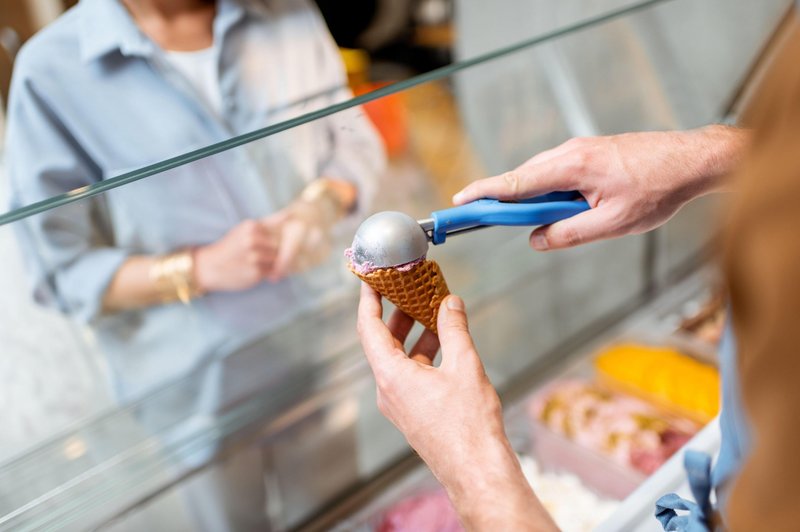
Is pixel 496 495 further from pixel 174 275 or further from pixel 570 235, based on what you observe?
pixel 174 275

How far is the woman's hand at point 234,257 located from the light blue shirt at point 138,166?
2 cm

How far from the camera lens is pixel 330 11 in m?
3.31

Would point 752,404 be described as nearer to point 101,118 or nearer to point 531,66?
point 101,118

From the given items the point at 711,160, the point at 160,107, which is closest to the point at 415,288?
the point at 711,160

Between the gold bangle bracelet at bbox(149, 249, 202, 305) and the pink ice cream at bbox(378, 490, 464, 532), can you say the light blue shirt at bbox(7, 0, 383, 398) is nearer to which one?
the gold bangle bracelet at bbox(149, 249, 202, 305)

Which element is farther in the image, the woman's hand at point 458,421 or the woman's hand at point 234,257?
the woman's hand at point 234,257

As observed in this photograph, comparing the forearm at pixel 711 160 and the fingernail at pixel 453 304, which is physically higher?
the forearm at pixel 711 160

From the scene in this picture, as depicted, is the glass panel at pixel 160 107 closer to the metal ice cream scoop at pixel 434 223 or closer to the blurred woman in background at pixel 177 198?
the blurred woman in background at pixel 177 198

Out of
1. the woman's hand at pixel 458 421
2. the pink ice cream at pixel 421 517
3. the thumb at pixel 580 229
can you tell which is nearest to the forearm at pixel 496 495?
the woman's hand at pixel 458 421

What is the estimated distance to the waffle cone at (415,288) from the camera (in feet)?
Answer: 2.59

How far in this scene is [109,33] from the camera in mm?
1169

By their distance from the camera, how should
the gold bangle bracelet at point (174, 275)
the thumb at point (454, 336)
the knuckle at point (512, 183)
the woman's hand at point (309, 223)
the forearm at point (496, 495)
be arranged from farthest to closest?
the woman's hand at point (309, 223) < the gold bangle bracelet at point (174, 275) < the knuckle at point (512, 183) < the thumb at point (454, 336) < the forearm at point (496, 495)

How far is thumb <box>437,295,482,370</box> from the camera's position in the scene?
73 centimetres

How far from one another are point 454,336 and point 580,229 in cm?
24
